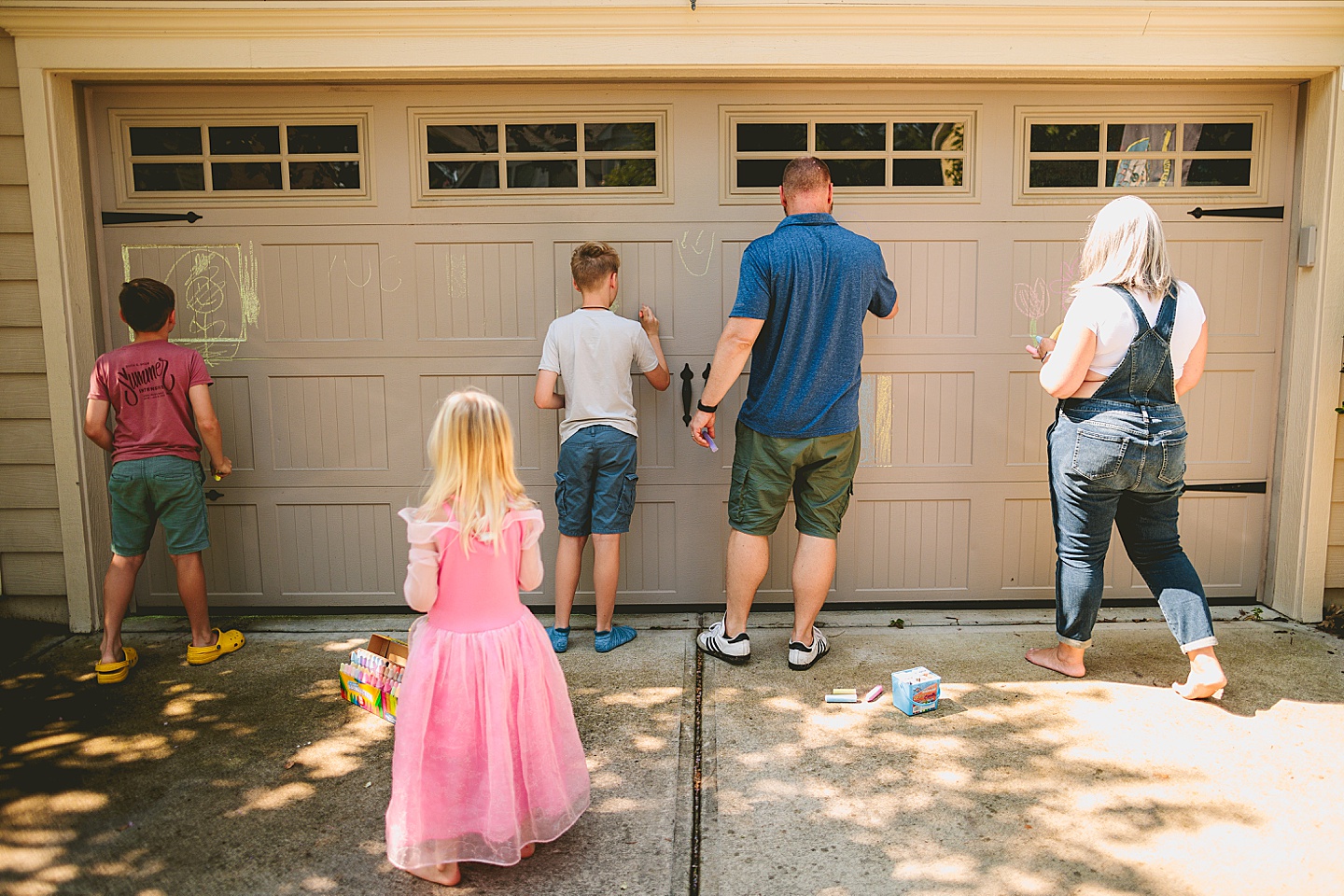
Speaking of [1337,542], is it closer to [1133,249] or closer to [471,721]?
[1133,249]

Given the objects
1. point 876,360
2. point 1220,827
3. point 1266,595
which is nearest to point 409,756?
point 1220,827

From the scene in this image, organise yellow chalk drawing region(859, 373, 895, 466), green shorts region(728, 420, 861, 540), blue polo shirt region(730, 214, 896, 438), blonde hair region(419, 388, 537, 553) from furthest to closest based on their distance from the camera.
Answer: yellow chalk drawing region(859, 373, 895, 466)
green shorts region(728, 420, 861, 540)
blue polo shirt region(730, 214, 896, 438)
blonde hair region(419, 388, 537, 553)

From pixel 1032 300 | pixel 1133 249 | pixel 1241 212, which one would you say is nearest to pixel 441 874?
pixel 1133 249

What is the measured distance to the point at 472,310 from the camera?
4246mm

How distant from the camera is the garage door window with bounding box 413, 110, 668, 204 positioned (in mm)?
4180

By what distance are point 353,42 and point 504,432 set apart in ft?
7.94

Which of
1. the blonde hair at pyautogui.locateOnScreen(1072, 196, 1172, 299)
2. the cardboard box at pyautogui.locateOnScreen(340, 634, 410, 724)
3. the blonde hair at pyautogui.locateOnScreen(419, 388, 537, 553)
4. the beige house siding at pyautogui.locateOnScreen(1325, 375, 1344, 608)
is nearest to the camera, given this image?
the blonde hair at pyautogui.locateOnScreen(419, 388, 537, 553)

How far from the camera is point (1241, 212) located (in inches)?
166

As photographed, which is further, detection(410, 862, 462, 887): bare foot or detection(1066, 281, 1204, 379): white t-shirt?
detection(1066, 281, 1204, 379): white t-shirt

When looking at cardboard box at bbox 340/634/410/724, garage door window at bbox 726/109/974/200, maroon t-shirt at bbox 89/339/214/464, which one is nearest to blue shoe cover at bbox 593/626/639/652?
cardboard box at bbox 340/634/410/724

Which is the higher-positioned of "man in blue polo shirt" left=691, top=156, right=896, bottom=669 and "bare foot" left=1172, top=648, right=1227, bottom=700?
"man in blue polo shirt" left=691, top=156, right=896, bottom=669

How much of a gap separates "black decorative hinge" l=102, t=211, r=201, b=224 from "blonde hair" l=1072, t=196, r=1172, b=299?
12.7 ft

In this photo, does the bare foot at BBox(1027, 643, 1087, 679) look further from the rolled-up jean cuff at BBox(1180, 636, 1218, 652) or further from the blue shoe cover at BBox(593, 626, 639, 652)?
the blue shoe cover at BBox(593, 626, 639, 652)

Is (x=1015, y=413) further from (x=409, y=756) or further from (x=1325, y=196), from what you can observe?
(x=409, y=756)
